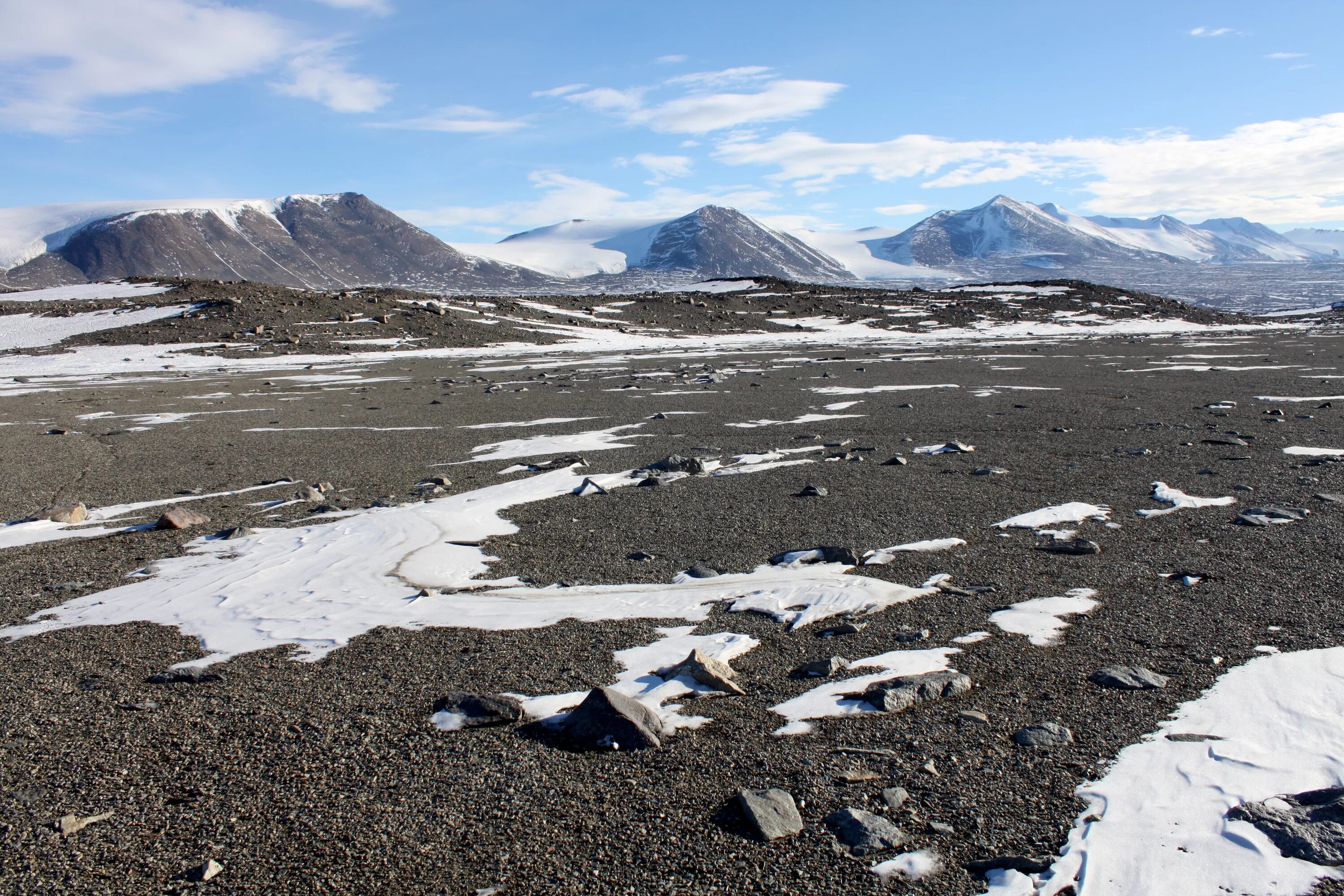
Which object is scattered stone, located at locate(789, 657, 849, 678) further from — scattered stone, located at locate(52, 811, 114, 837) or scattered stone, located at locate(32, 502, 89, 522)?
scattered stone, located at locate(32, 502, 89, 522)

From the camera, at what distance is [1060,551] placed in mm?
6664

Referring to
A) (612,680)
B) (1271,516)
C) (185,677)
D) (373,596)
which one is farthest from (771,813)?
(1271,516)

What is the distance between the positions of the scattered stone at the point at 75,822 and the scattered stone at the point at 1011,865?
10.9 feet

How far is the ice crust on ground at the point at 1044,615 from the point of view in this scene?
505cm

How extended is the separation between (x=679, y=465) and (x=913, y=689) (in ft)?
20.7

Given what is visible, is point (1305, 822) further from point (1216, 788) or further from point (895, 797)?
point (895, 797)

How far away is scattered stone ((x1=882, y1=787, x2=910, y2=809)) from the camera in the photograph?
3318 millimetres

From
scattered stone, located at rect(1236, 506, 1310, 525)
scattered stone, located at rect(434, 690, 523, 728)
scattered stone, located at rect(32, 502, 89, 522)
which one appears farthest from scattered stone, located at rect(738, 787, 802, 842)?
scattered stone, located at rect(32, 502, 89, 522)

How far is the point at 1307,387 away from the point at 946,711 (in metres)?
19.4

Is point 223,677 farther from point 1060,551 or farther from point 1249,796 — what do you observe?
point 1060,551

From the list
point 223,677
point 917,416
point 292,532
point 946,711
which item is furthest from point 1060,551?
point 917,416

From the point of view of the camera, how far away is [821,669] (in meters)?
4.64

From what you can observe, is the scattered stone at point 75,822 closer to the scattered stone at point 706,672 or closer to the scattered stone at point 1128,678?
the scattered stone at point 706,672

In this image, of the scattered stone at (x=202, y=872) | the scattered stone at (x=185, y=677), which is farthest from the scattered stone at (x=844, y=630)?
the scattered stone at (x=185, y=677)
